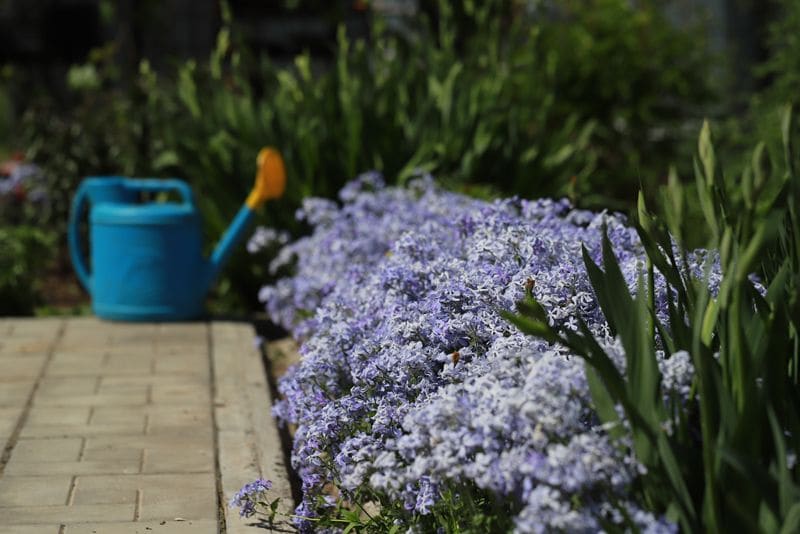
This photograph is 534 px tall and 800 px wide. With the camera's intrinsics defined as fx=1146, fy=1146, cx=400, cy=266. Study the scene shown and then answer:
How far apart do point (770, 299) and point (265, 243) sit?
368 centimetres

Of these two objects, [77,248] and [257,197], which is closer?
[257,197]

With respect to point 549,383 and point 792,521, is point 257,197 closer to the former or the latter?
point 549,383

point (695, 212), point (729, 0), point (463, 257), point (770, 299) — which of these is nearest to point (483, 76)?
point (695, 212)

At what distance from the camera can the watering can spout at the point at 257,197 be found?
203 inches

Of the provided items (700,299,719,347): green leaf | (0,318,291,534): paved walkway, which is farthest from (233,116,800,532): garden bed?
(0,318,291,534): paved walkway

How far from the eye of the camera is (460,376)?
2.67 metres

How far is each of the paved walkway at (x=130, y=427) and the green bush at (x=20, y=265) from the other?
1.50ft

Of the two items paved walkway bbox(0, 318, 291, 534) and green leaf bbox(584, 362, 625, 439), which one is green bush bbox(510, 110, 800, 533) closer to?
green leaf bbox(584, 362, 625, 439)

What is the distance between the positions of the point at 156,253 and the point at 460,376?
2.82 meters

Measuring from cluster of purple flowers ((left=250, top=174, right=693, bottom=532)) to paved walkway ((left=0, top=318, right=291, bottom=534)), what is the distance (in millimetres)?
263

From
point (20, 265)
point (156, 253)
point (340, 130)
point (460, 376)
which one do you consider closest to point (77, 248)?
point (20, 265)

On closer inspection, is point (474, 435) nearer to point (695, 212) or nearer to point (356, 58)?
point (695, 212)

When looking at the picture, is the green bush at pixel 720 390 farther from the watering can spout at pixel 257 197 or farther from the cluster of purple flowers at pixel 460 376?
the watering can spout at pixel 257 197

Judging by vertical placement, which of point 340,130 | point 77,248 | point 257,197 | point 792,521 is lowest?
point 792,521
